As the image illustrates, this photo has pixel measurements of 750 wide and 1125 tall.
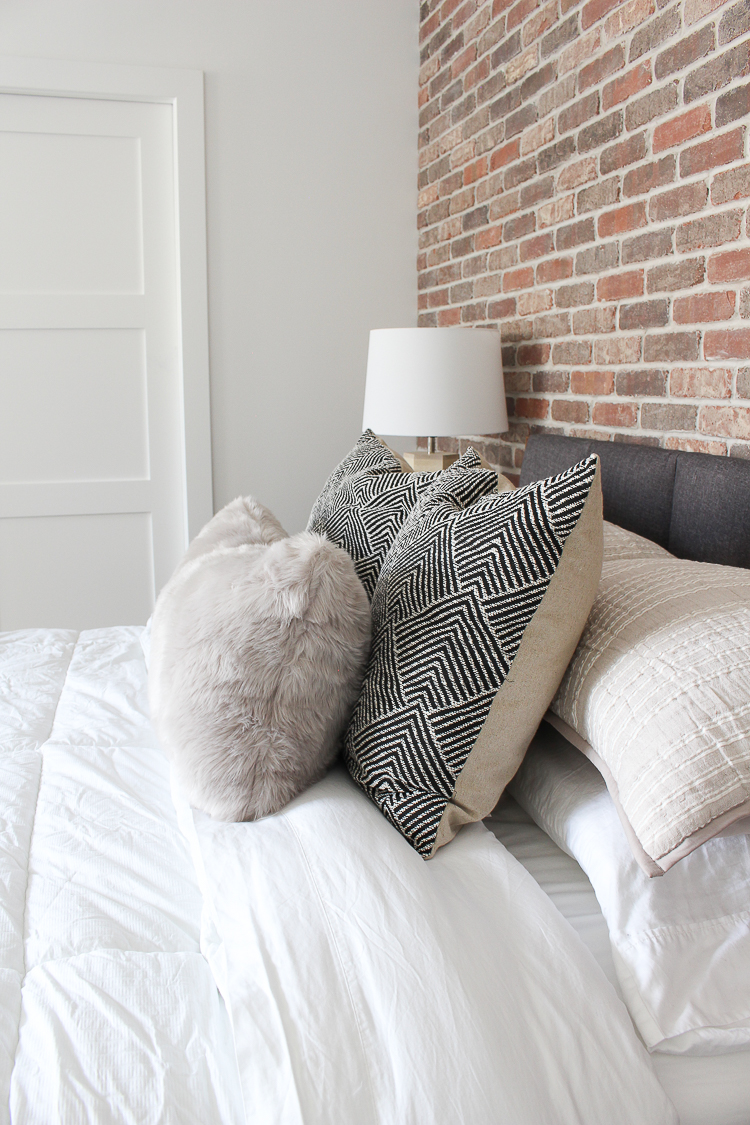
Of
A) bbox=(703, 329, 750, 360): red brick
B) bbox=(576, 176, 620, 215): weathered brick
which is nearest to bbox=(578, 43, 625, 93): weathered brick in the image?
bbox=(576, 176, 620, 215): weathered brick

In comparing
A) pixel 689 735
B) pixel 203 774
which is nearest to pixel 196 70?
pixel 203 774

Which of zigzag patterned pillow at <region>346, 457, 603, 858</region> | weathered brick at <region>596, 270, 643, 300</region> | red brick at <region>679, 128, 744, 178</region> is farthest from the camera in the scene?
weathered brick at <region>596, 270, 643, 300</region>

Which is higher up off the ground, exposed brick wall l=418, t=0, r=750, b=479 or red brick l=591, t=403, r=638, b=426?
exposed brick wall l=418, t=0, r=750, b=479

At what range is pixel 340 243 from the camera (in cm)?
311

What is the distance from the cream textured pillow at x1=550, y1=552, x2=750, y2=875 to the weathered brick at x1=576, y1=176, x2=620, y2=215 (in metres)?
1.23

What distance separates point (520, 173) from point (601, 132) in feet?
1.47

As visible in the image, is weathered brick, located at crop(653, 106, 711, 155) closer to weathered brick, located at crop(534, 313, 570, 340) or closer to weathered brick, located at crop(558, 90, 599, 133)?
weathered brick, located at crop(558, 90, 599, 133)

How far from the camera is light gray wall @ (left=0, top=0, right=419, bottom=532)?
2896mm

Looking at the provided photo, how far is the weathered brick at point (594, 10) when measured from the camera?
1.88 meters

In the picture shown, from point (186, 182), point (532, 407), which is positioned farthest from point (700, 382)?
point (186, 182)

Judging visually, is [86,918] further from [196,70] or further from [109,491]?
[196,70]

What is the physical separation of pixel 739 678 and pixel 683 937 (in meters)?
0.26

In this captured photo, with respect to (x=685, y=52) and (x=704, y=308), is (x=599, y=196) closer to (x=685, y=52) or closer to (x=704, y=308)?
(x=685, y=52)

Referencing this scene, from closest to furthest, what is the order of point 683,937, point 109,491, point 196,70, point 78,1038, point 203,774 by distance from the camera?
point 78,1038 → point 683,937 → point 203,774 → point 196,70 → point 109,491
